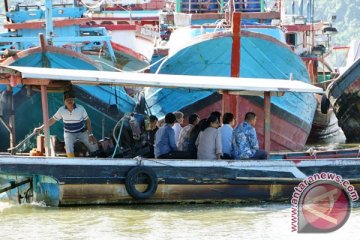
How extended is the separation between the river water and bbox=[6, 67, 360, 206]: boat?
0.18 meters

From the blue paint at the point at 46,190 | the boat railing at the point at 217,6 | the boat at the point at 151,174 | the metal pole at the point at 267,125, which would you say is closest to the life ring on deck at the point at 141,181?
the boat at the point at 151,174

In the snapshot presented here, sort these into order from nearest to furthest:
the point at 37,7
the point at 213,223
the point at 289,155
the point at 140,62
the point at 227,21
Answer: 1. the point at 213,223
2. the point at 289,155
3. the point at 227,21
4. the point at 37,7
5. the point at 140,62

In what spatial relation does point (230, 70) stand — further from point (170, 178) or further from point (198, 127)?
point (170, 178)

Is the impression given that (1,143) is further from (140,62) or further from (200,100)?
(140,62)

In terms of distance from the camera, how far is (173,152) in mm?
17000

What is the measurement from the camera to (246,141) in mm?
16766

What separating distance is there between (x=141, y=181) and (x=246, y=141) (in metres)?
1.68

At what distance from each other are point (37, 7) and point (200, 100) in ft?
32.8

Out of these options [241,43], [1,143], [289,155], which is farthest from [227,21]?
[289,155]

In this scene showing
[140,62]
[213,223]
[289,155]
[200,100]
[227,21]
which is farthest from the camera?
[140,62]

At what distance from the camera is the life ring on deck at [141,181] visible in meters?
16.2

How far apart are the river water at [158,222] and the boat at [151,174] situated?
178 millimetres

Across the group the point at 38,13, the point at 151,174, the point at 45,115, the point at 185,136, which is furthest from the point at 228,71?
the point at 38,13

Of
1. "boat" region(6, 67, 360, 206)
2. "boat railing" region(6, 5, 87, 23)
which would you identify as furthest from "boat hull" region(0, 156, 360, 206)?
"boat railing" region(6, 5, 87, 23)
